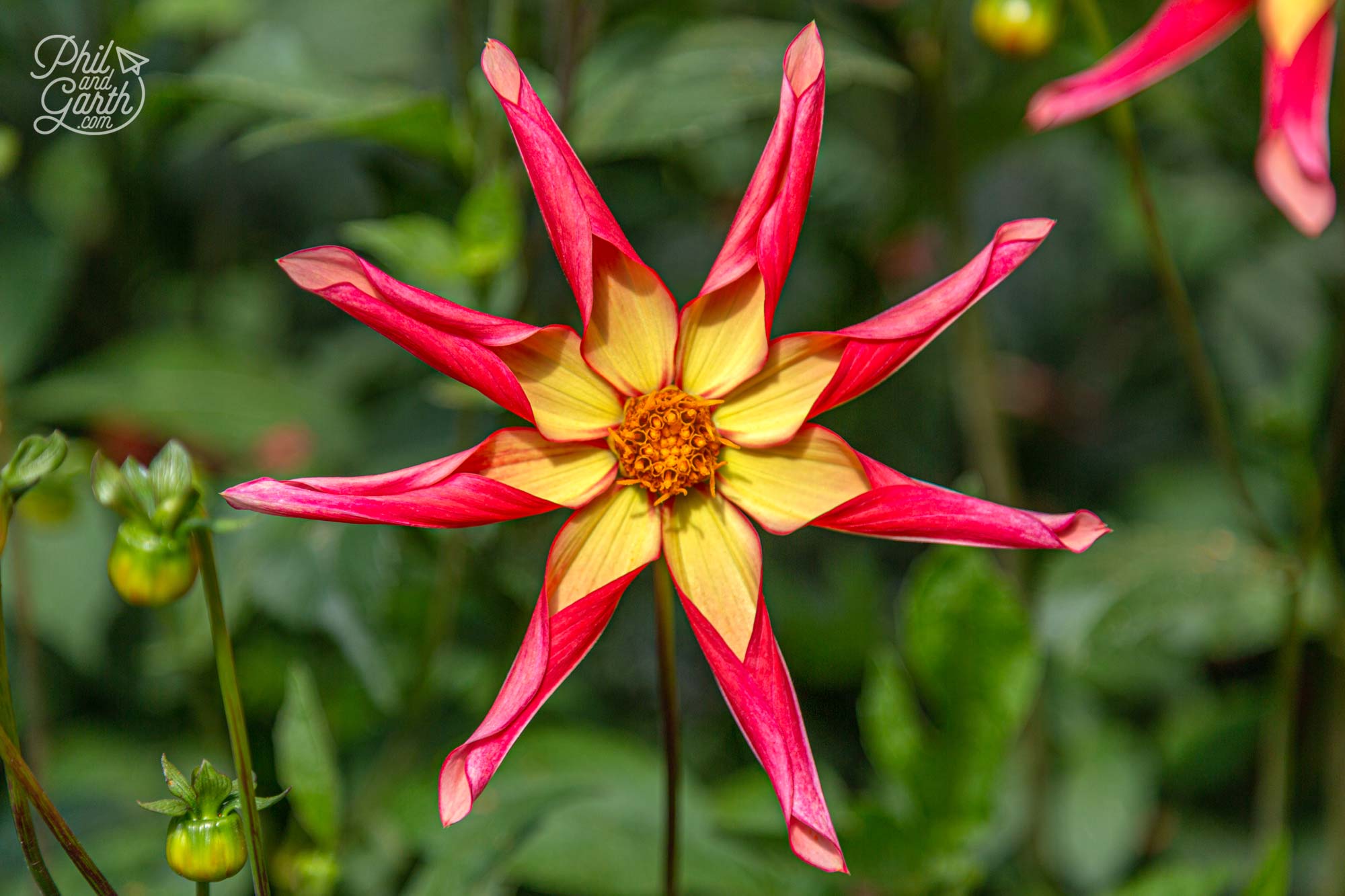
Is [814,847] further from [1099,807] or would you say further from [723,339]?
[1099,807]

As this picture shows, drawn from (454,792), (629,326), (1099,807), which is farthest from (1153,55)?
(1099,807)

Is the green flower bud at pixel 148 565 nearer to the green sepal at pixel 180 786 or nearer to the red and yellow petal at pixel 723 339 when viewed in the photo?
the green sepal at pixel 180 786

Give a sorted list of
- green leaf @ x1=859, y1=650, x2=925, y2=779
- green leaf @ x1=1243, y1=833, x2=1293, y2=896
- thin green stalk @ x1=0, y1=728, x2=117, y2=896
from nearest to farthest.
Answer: thin green stalk @ x1=0, y1=728, x2=117, y2=896 → green leaf @ x1=1243, y1=833, x2=1293, y2=896 → green leaf @ x1=859, y1=650, x2=925, y2=779

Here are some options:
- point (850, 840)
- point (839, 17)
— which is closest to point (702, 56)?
point (839, 17)

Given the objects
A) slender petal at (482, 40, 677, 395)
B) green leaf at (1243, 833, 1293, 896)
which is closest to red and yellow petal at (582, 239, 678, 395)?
slender petal at (482, 40, 677, 395)

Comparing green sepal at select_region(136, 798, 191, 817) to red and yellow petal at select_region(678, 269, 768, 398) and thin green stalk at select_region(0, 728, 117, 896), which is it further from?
red and yellow petal at select_region(678, 269, 768, 398)

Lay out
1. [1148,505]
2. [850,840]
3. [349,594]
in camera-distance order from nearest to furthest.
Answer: [850,840]
[349,594]
[1148,505]

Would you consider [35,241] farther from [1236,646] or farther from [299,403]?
[1236,646]
